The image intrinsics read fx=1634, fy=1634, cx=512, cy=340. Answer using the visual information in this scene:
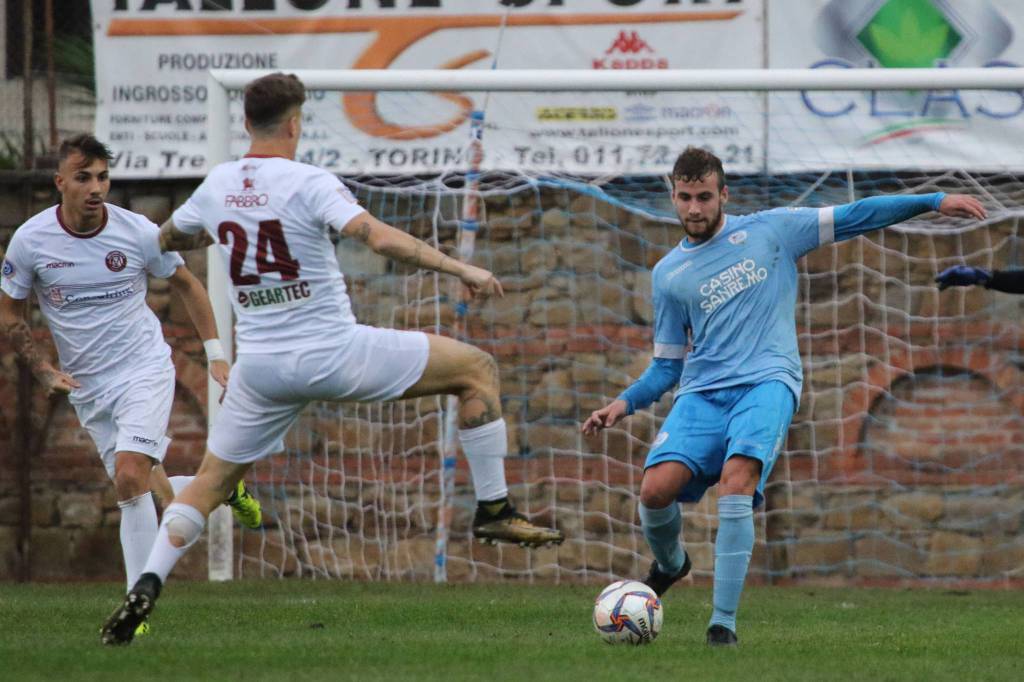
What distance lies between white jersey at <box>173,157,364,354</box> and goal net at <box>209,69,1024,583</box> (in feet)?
16.7

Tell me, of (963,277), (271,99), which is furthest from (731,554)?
(271,99)

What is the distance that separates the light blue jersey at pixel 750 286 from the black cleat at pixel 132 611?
7.69ft

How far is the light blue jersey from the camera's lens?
6.68m

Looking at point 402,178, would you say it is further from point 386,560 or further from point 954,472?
point 954,472

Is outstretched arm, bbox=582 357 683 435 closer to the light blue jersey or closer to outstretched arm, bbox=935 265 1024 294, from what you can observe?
the light blue jersey

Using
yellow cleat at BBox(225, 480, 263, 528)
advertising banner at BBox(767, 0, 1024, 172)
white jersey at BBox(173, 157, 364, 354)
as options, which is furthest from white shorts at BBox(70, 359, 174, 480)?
advertising banner at BBox(767, 0, 1024, 172)

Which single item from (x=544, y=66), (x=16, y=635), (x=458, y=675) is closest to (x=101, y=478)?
(x=544, y=66)

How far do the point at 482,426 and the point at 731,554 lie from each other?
111 cm

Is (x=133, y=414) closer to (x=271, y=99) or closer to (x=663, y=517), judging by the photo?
(x=271, y=99)

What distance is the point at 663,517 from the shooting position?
696 cm

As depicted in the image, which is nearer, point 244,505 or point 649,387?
point 649,387

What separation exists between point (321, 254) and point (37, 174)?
6.83 metres

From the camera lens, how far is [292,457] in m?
11.7

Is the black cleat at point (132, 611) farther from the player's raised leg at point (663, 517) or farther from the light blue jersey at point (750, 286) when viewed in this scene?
the light blue jersey at point (750, 286)
